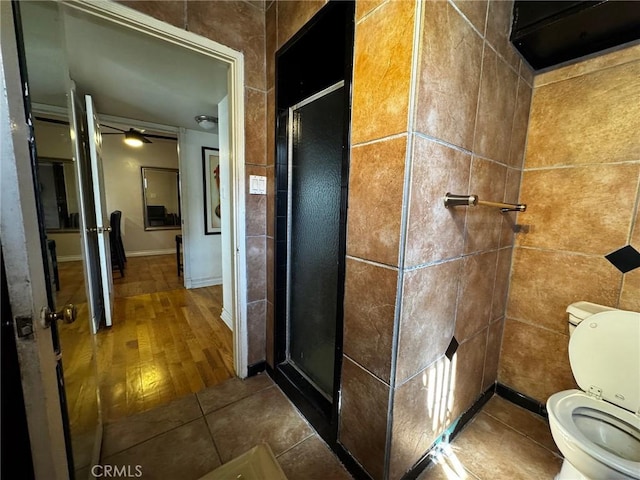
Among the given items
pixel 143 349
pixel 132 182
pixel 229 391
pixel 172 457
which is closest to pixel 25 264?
pixel 172 457

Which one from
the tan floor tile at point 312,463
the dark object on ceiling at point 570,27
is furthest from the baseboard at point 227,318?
the dark object on ceiling at point 570,27

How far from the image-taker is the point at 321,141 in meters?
1.37

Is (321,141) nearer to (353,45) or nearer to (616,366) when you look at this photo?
(353,45)

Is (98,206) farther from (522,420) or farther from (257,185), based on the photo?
(522,420)

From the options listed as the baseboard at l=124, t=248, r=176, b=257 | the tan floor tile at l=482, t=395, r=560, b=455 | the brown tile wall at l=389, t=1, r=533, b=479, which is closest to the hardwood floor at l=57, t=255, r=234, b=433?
the brown tile wall at l=389, t=1, r=533, b=479

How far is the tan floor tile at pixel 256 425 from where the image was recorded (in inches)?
49.6

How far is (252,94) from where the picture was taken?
1.51m

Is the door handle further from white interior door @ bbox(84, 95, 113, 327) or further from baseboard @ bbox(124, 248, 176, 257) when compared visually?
baseboard @ bbox(124, 248, 176, 257)

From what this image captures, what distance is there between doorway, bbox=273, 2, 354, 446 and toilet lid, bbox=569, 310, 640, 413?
3.85 ft

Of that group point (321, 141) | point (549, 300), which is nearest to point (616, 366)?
point (549, 300)

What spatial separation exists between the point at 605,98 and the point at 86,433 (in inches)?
112

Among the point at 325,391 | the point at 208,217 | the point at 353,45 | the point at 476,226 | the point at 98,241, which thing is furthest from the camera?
the point at 208,217

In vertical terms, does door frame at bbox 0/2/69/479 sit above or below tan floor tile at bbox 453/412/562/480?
above

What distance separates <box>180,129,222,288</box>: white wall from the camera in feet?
11.1
